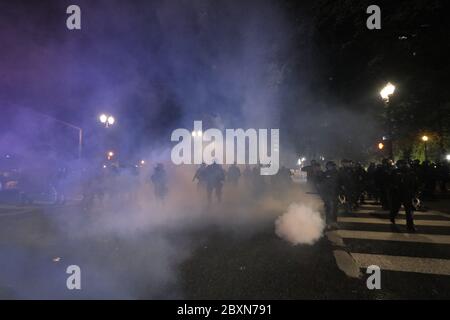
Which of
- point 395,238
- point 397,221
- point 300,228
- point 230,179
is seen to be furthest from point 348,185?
point 230,179

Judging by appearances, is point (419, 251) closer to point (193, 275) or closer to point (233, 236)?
point (233, 236)

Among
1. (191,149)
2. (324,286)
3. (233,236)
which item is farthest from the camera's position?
(191,149)

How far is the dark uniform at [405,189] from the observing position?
660 centimetres

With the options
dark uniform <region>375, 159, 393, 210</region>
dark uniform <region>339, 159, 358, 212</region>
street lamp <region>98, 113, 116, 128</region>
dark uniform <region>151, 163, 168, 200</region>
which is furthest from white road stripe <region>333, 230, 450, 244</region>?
street lamp <region>98, 113, 116, 128</region>

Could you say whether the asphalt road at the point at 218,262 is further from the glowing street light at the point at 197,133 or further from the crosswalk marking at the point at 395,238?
the glowing street light at the point at 197,133

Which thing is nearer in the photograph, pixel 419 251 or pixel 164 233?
pixel 419 251

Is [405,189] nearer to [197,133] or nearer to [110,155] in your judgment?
[110,155]

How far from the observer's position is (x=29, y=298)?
3.30 meters

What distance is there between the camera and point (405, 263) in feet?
14.8

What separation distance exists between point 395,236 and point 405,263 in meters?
1.71

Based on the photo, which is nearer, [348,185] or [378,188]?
[348,185]

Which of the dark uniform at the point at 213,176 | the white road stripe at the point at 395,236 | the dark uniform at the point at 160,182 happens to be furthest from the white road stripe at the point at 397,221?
the dark uniform at the point at 160,182
